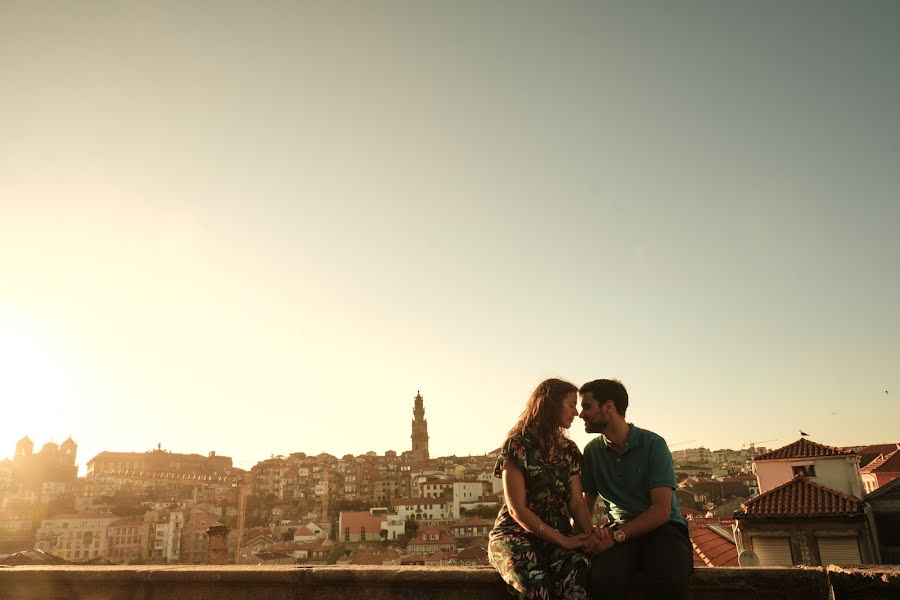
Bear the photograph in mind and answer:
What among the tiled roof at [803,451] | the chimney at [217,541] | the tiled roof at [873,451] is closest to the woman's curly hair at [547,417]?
the chimney at [217,541]

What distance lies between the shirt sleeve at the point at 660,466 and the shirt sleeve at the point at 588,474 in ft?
1.35

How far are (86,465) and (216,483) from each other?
3932 centimetres

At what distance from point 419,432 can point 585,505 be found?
492 ft

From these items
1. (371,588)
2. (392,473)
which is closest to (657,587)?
(371,588)

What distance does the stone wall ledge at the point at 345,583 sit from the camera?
10.8 feet

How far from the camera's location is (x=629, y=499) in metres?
3.88

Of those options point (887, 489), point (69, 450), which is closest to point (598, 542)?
point (887, 489)

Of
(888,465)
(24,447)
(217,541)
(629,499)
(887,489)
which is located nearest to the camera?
(629,499)

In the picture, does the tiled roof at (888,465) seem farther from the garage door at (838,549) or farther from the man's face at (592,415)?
the man's face at (592,415)

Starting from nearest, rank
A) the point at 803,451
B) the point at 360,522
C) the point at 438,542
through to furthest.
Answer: the point at 803,451
the point at 438,542
the point at 360,522

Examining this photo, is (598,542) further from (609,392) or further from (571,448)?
(609,392)

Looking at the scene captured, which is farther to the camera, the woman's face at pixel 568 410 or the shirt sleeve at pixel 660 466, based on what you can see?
the woman's face at pixel 568 410

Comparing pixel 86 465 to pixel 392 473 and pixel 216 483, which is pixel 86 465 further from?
pixel 392 473

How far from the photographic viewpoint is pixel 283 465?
124875 mm
